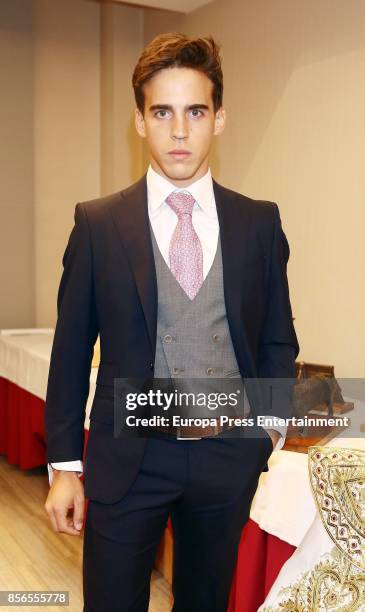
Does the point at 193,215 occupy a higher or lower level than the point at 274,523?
higher

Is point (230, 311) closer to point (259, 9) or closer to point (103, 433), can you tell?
point (103, 433)

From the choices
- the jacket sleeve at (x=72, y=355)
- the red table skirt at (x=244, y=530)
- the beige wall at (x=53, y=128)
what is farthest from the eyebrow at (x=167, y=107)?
the beige wall at (x=53, y=128)

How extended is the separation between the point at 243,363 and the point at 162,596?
151 centimetres

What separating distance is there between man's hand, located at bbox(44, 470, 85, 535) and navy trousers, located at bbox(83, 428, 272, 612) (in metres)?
0.03

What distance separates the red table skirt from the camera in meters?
1.86

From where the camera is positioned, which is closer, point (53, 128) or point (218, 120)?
point (218, 120)

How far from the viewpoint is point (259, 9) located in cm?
308

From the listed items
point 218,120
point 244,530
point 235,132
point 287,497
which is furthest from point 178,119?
point 235,132

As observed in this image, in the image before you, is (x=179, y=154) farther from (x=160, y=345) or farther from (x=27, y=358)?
(x=27, y=358)

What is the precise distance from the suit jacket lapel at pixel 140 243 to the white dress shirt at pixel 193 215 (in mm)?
25

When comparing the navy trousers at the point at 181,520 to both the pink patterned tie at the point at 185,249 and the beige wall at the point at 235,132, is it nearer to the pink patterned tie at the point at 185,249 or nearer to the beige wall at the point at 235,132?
the pink patterned tie at the point at 185,249

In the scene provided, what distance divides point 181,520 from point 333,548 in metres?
0.35

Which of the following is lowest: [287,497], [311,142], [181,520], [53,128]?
[287,497]

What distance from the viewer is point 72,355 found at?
1.25 meters
